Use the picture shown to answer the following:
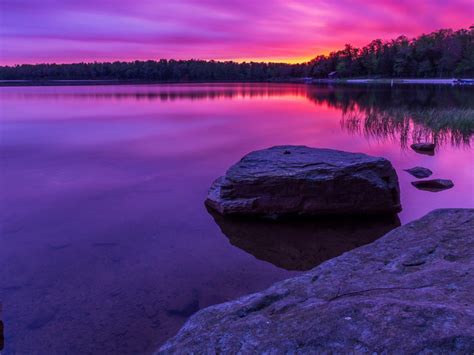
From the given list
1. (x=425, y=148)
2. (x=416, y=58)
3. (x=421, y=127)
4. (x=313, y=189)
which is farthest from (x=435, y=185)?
(x=416, y=58)

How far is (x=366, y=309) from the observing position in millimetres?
2670

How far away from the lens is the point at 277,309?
10.6 feet

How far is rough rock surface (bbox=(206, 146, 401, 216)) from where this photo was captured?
841 cm

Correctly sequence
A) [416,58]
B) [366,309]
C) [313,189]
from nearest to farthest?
[366,309]
[313,189]
[416,58]

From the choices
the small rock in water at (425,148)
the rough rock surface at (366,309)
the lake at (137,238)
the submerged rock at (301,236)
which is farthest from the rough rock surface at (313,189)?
the small rock in water at (425,148)

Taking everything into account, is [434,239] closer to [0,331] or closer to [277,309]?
[277,309]

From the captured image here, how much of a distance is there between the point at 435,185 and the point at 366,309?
9.65 meters

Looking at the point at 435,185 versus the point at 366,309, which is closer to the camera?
the point at 366,309

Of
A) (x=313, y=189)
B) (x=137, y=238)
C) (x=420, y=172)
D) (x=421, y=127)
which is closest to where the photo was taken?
(x=137, y=238)

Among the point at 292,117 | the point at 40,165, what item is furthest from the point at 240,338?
the point at 292,117

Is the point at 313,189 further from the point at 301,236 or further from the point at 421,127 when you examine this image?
the point at 421,127

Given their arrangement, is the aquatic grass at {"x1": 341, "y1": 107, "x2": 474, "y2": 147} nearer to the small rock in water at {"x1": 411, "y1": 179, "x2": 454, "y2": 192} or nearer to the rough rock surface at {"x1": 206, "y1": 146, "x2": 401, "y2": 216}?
the small rock in water at {"x1": 411, "y1": 179, "x2": 454, "y2": 192}

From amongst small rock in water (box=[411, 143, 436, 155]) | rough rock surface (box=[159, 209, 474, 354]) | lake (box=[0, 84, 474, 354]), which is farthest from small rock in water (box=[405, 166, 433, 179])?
rough rock surface (box=[159, 209, 474, 354])

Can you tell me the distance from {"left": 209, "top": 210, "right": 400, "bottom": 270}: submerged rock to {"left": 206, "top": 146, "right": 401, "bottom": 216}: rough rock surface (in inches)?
7.8
